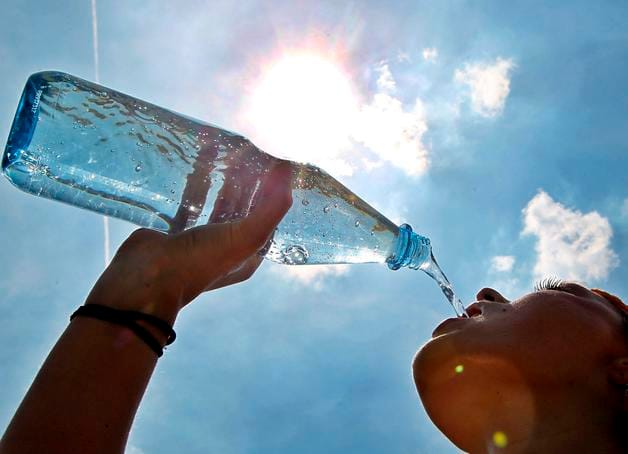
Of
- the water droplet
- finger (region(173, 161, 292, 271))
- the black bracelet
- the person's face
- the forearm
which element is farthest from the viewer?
the water droplet

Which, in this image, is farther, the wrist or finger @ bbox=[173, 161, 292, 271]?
finger @ bbox=[173, 161, 292, 271]

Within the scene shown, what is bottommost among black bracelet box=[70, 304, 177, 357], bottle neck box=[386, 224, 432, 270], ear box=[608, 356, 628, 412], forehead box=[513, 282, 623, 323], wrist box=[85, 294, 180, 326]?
black bracelet box=[70, 304, 177, 357]

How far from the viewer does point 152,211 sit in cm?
267

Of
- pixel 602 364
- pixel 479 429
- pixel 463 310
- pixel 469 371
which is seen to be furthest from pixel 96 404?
pixel 602 364

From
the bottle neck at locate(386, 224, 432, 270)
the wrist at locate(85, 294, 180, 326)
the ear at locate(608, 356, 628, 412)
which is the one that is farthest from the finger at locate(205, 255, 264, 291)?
the ear at locate(608, 356, 628, 412)

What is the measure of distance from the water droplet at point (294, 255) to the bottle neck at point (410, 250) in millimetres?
512

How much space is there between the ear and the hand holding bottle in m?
1.58


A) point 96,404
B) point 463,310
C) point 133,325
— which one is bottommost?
point 96,404

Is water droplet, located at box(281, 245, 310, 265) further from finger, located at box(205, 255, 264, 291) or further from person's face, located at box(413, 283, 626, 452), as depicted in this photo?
person's face, located at box(413, 283, 626, 452)

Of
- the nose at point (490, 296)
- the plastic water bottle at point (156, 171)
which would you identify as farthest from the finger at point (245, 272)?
the nose at point (490, 296)

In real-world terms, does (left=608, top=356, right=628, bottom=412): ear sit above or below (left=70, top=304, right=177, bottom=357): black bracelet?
above

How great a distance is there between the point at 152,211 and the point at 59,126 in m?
0.61

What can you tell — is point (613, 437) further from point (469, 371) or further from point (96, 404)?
point (96, 404)

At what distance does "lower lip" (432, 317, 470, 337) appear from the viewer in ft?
7.57
